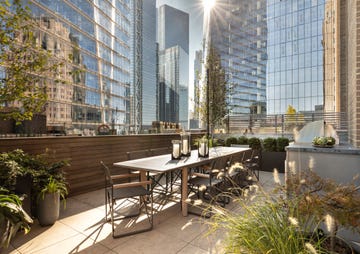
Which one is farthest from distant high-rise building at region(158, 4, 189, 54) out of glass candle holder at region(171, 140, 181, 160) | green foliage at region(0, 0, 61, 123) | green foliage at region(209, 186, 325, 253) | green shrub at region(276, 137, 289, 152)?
green foliage at region(209, 186, 325, 253)

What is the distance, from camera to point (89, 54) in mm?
33375

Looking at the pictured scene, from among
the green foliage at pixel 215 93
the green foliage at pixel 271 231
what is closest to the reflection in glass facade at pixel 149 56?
the green foliage at pixel 215 93

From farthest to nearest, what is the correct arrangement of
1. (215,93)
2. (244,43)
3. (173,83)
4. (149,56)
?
1. (173,83)
2. (149,56)
3. (244,43)
4. (215,93)

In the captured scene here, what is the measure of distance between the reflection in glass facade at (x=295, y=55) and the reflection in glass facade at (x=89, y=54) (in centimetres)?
2343

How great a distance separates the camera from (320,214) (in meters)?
1.10

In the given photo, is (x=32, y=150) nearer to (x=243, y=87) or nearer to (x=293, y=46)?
(x=293, y=46)

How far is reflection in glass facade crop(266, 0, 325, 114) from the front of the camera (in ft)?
83.3

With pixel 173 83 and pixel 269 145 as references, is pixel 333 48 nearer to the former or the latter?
pixel 269 145

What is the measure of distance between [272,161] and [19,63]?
643 cm

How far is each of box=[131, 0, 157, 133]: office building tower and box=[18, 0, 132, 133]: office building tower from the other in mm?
2112

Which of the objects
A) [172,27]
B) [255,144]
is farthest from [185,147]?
[172,27]

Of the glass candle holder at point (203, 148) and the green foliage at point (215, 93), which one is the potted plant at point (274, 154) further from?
the glass candle holder at point (203, 148)

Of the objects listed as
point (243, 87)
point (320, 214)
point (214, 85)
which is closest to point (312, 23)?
point (243, 87)

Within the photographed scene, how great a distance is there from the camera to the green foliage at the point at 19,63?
2312 mm
